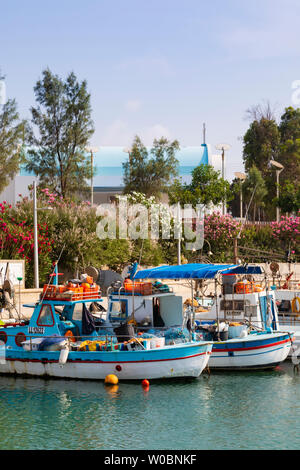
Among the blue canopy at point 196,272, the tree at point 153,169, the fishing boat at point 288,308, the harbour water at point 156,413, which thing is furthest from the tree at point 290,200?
the harbour water at point 156,413

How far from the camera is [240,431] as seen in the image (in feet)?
56.9

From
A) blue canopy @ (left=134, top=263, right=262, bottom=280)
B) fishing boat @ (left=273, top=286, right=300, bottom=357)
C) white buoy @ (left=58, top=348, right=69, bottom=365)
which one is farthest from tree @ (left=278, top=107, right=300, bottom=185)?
white buoy @ (left=58, top=348, right=69, bottom=365)

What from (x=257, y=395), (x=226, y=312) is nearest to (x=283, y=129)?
(x=226, y=312)

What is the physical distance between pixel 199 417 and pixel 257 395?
10.4 feet

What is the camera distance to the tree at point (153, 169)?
64438 millimetres

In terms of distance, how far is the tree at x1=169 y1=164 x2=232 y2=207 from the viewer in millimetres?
56531

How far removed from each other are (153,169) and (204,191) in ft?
29.0

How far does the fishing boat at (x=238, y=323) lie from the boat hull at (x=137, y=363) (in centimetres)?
160

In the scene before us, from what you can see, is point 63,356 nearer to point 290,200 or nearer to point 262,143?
point 290,200

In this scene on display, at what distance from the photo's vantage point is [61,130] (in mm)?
53438

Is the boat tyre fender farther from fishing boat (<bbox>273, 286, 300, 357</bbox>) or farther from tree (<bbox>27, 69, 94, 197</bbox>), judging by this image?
tree (<bbox>27, 69, 94, 197</bbox>)

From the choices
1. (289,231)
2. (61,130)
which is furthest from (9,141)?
(289,231)

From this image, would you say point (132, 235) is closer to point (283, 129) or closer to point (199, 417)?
point (199, 417)
